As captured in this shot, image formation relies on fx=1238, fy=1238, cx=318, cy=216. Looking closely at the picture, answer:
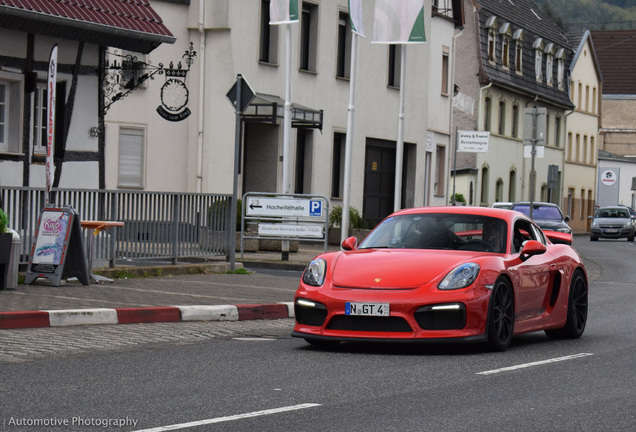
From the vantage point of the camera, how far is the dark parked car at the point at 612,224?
5759 centimetres

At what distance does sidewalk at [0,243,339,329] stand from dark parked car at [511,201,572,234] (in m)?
16.4

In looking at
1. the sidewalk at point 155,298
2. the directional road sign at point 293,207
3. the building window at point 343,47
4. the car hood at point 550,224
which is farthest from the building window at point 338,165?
the sidewalk at point 155,298

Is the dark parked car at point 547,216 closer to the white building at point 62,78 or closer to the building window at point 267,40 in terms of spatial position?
the building window at point 267,40

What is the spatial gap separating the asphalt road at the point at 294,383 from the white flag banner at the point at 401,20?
14110 mm

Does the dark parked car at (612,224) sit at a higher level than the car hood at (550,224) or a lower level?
lower

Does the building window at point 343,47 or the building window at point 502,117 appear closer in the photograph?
the building window at point 343,47

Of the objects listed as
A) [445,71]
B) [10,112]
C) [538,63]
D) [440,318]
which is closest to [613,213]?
[538,63]

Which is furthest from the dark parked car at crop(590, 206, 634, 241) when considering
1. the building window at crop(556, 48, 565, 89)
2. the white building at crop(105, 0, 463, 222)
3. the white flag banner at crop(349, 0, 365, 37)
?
the white flag banner at crop(349, 0, 365, 37)

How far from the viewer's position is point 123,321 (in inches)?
519

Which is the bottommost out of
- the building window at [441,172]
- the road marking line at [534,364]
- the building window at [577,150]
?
the road marking line at [534,364]

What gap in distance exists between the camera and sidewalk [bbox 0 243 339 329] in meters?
12.9

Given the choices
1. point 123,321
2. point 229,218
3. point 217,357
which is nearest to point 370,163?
point 229,218

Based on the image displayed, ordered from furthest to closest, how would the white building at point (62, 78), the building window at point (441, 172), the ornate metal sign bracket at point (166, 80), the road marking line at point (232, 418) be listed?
1. the building window at point (441, 172)
2. the ornate metal sign bracket at point (166, 80)
3. the white building at point (62, 78)
4. the road marking line at point (232, 418)

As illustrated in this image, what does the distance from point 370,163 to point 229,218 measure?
1872 centimetres
